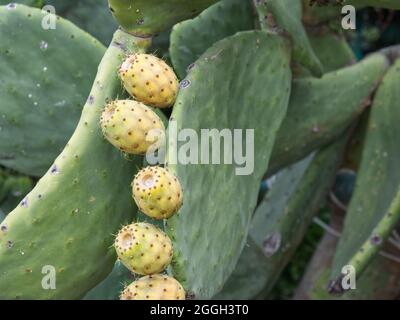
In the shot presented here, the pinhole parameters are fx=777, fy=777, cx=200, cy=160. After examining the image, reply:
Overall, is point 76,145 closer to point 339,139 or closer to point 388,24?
point 339,139

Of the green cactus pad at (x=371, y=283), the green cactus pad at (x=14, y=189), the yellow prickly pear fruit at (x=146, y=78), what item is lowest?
the green cactus pad at (x=371, y=283)

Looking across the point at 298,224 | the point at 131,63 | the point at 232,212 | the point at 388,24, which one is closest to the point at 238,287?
the point at 298,224

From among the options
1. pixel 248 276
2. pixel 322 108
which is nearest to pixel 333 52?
pixel 322 108

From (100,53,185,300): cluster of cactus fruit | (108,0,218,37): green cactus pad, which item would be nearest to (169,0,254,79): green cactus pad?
(108,0,218,37): green cactus pad

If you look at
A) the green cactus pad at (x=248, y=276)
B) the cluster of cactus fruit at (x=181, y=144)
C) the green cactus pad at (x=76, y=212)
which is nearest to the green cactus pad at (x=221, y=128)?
the cluster of cactus fruit at (x=181, y=144)

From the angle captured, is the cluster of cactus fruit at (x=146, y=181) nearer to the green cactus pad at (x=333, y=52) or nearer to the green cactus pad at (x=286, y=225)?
the green cactus pad at (x=286, y=225)

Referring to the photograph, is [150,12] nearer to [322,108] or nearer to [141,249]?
[141,249]

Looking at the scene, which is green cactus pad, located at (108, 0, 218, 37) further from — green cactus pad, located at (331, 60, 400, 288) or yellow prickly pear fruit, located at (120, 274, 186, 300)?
green cactus pad, located at (331, 60, 400, 288)
